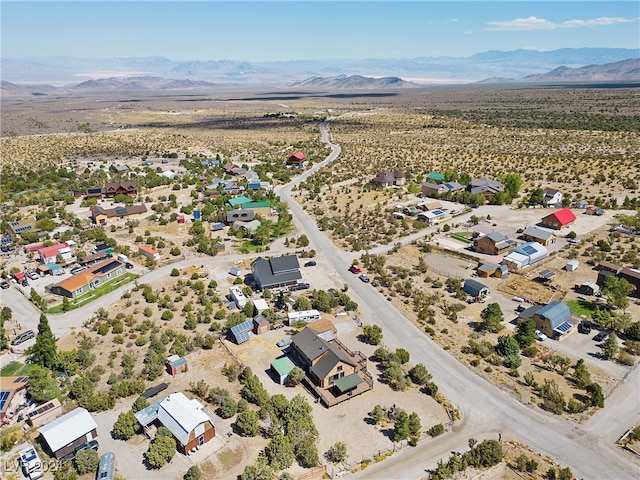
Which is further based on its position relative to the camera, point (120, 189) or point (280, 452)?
point (120, 189)

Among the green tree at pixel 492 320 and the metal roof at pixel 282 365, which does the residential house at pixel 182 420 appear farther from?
the green tree at pixel 492 320

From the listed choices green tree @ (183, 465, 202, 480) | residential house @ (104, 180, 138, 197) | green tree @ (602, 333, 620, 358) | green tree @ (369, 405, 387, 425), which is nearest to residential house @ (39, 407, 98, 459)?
green tree @ (183, 465, 202, 480)

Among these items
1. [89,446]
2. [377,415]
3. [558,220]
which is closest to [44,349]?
[89,446]

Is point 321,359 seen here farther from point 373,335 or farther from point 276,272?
point 276,272

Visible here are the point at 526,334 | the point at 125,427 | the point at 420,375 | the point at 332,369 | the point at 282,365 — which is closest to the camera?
the point at 125,427

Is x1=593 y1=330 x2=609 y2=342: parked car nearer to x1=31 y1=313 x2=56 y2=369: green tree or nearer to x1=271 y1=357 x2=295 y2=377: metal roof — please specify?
x1=271 y1=357 x2=295 y2=377: metal roof

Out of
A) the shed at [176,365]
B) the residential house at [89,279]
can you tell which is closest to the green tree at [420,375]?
the shed at [176,365]
